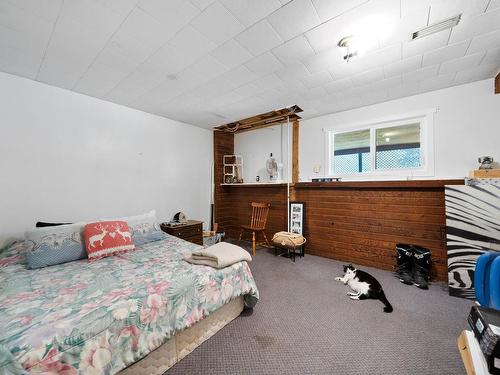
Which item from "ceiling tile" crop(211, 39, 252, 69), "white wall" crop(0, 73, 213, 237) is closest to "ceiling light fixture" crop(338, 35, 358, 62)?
"ceiling tile" crop(211, 39, 252, 69)

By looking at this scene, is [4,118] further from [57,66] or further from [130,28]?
[130,28]

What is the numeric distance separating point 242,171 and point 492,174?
393 cm

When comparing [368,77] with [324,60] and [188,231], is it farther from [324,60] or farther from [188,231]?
[188,231]

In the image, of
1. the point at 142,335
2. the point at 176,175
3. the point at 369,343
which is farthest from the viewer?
the point at 176,175

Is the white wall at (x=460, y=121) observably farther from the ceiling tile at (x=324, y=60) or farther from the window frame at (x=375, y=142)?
the ceiling tile at (x=324, y=60)

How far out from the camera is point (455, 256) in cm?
240

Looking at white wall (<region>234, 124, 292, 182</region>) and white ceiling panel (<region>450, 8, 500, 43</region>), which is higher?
white ceiling panel (<region>450, 8, 500, 43</region>)

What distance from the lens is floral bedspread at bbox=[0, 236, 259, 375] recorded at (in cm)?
102

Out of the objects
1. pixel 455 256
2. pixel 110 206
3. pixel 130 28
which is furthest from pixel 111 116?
pixel 455 256

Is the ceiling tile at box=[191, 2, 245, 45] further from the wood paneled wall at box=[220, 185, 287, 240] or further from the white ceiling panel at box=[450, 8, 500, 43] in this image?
the wood paneled wall at box=[220, 185, 287, 240]

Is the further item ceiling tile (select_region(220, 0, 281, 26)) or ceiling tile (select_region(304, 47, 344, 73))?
ceiling tile (select_region(304, 47, 344, 73))

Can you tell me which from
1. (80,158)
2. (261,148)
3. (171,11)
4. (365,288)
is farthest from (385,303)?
(80,158)

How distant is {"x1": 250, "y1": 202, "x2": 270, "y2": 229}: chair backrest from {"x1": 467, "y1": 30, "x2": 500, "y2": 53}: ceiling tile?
10.9 ft

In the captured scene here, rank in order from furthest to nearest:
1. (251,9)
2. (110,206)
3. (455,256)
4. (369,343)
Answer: (110,206) → (455,256) → (369,343) → (251,9)
